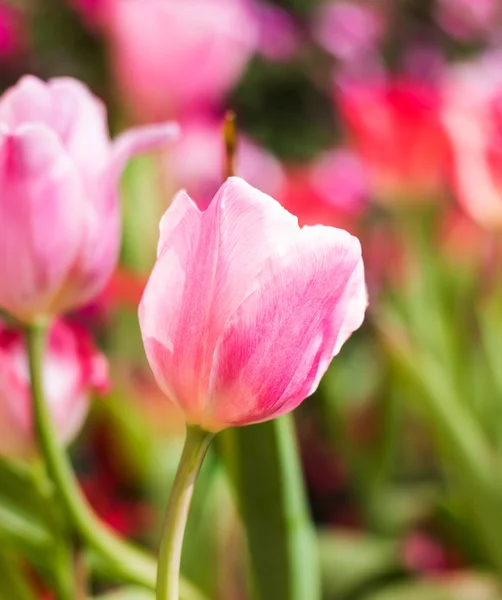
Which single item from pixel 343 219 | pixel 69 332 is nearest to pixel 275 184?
pixel 343 219

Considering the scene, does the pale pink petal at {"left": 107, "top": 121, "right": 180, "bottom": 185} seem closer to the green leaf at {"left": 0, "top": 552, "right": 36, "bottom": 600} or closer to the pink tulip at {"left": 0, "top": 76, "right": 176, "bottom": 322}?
the pink tulip at {"left": 0, "top": 76, "right": 176, "bottom": 322}

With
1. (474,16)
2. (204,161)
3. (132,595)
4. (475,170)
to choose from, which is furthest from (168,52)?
(474,16)

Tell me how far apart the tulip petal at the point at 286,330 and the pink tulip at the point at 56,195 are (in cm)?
6

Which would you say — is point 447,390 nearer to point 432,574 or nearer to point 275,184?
point 432,574

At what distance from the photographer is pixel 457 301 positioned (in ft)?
2.03

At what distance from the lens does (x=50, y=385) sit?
25cm

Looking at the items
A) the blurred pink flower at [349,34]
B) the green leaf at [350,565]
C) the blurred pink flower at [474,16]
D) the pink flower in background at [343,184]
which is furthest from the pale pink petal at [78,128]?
the blurred pink flower at [474,16]

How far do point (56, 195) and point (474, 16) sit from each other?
38.5 inches

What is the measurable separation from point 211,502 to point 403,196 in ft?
0.80

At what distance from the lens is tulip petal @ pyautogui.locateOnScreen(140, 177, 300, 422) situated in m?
0.15

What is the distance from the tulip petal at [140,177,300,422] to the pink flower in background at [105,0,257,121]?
1.54 feet

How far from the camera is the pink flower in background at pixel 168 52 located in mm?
598

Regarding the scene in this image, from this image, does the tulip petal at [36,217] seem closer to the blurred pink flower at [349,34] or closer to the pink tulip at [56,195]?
the pink tulip at [56,195]

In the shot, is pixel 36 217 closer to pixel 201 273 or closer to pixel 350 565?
pixel 201 273
